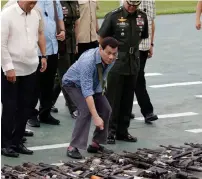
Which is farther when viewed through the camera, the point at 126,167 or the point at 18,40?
the point at 18,40

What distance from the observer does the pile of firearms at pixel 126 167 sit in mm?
8289

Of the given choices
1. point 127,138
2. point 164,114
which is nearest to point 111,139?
point 127,138

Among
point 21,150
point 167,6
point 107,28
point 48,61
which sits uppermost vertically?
point 107,28

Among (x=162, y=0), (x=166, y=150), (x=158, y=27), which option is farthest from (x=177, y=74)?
(x=162, y=0)

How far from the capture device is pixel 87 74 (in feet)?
30.5

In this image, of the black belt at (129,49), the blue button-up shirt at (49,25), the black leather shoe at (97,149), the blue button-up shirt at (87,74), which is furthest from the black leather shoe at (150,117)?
the blue button-up shirt at (87,74)

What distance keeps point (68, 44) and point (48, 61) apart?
79 centimetres

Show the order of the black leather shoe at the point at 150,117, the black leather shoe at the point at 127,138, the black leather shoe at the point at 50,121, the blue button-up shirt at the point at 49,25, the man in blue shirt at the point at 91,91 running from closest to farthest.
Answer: the man in blue shirt at the point at 91,91 → the black leather shoe at the point at 127,138 → the blue button-up shirt at the point at 49,25 → the black leather shoe at the point at 50,121 → the black leather shoe at the point at 150,117

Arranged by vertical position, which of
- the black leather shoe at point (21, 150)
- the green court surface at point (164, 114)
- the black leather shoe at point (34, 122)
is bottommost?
the green court surface at point (164, 114)

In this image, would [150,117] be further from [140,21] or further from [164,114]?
[140,21]

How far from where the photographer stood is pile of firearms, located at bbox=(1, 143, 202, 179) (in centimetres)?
829

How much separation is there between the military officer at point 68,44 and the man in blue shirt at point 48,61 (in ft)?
1.30

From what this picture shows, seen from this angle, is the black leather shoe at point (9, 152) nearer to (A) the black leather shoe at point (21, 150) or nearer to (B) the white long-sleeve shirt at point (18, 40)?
(A) the black leather shoe at point (21, 150)

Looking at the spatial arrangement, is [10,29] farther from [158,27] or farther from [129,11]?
[158,27]
